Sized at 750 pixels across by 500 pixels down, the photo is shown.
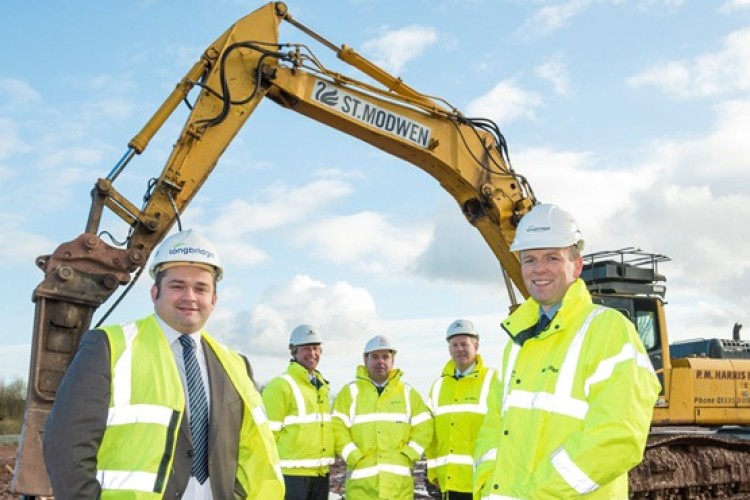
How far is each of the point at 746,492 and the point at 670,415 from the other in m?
2.24

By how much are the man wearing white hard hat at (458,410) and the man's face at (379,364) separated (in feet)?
1.75

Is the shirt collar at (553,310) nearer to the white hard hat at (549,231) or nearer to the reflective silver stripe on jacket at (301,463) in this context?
the white hard hat at (549,231)

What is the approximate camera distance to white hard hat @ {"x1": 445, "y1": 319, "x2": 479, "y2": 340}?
7.12 m

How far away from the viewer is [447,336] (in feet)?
23.6

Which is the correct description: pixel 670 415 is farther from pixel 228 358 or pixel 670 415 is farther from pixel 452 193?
pixel 228 358

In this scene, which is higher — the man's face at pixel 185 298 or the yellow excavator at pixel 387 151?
the yellow excavator at pixel 387 151

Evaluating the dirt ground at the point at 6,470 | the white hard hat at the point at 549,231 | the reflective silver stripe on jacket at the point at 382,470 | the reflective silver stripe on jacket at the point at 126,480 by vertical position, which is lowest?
the dirt ground at the point at 6,470

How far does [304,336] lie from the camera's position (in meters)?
7.25

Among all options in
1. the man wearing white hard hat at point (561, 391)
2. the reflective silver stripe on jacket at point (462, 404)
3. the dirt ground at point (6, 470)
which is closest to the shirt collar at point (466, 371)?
the reflective silver stripe on jacket at point (462, 404)

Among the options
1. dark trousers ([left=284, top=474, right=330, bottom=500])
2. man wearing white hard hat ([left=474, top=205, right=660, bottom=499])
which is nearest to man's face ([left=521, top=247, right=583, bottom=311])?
man wearing white hard hat ([left=474, top=205, right=660, bottom=499])

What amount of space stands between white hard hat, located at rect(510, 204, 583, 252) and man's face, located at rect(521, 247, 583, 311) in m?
0.03

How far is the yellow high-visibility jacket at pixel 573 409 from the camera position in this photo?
2.92 meters

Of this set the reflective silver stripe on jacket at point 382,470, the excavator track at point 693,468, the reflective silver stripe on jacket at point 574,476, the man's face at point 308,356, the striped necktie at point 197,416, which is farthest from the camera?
the excavator track at point 693,468

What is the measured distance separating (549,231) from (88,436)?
1.93 metres
